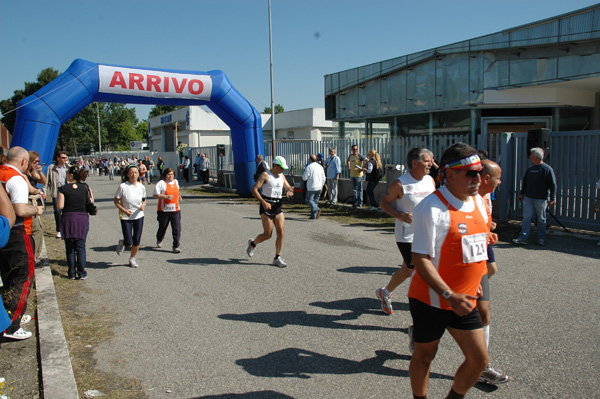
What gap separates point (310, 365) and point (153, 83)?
14107 millimetres

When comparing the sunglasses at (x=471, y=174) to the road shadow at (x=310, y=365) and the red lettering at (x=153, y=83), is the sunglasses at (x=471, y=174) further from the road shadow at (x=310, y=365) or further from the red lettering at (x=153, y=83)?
the red lettering at (x=153, y=83)

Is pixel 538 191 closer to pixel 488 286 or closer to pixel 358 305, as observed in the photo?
pixel 358 305

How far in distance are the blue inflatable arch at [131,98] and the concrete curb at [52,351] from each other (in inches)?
357

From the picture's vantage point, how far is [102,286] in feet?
22.2

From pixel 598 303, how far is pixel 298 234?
6.25 metres

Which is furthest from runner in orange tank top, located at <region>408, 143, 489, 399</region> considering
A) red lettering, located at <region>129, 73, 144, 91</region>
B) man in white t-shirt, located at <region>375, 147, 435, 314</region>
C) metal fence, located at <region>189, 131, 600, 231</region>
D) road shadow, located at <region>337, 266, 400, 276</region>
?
A: red lettering, located at <region>129, 73, 144, 91</region>

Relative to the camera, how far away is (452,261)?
2.87 m

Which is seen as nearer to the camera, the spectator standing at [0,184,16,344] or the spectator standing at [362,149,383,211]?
the spectator standing at [0,184,16,344]

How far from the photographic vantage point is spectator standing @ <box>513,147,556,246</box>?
28.9 ft

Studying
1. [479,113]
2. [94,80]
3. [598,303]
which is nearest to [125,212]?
[598,303]

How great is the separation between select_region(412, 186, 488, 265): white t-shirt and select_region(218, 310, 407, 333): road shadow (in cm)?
231

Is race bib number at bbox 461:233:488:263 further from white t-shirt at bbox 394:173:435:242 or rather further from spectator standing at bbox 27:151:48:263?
spectator standing at bbox 27:151:48:263

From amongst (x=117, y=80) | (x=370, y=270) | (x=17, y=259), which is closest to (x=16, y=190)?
(x=17, y=259)

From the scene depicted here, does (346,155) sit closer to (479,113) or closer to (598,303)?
(479,113)
